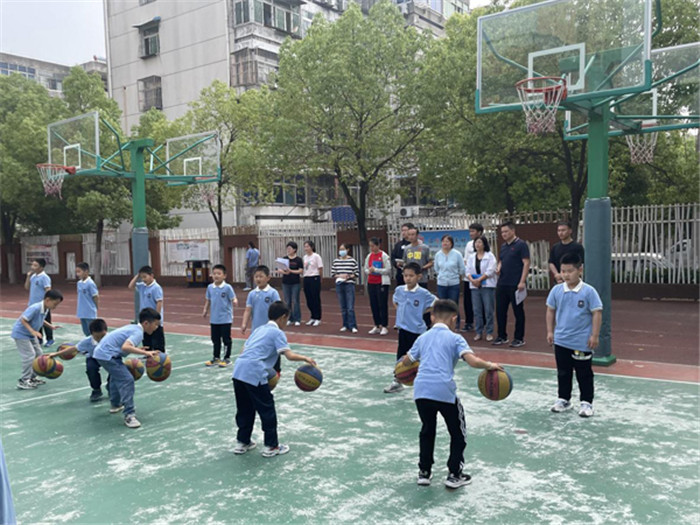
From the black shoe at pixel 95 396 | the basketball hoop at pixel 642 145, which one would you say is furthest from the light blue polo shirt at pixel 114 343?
the basketball hoop at pixel 642 145

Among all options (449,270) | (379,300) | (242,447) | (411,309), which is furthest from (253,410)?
(379,300)

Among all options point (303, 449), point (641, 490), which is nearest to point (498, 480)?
point (641, 490)

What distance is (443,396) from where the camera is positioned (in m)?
4.56

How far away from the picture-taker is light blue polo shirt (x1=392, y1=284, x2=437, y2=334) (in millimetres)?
7227

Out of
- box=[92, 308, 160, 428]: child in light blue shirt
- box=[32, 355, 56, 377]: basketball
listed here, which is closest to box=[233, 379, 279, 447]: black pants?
box=[92, 308, 160, 428]: child in light blue shirt

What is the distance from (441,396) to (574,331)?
243 centimetres

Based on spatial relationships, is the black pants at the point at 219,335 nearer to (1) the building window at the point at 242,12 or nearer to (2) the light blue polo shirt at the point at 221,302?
(2) the light blue polo shirt at the point at 221,302

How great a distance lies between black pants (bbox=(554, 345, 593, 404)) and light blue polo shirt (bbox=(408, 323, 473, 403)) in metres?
2.13

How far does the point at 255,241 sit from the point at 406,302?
18234 millimetres

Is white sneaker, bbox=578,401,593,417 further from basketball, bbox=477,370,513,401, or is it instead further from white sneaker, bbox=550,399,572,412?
basketball, bbox=477,370,513,401

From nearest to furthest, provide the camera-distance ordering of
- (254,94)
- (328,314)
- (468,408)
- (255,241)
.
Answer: (468,408)
(328,314)
(255,241)
(254,94)

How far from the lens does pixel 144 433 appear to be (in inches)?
245

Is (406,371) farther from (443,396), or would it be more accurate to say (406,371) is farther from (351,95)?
(351,95)

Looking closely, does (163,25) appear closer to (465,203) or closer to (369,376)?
(465,203)
